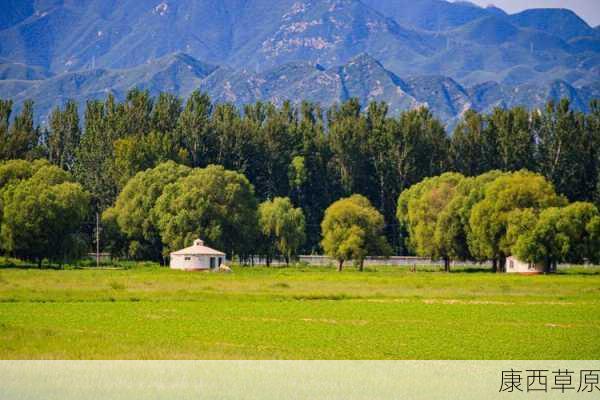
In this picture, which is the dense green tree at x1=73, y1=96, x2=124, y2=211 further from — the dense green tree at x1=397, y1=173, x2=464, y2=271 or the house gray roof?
the dense green tree at x1=397, y1=173, x2=464, y2=271

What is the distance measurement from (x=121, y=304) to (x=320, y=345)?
20.9m

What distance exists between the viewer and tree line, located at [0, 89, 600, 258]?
402 ft

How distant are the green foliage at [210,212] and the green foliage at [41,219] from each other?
8.73 m

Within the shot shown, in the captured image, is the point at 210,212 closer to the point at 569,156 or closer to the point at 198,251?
the point at 198,251

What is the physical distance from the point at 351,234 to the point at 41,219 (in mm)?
30974

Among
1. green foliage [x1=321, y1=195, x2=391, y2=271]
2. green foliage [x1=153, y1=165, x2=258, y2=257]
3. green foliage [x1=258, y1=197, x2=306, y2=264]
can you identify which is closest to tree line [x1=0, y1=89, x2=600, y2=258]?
green foliage [x1=258, y1=197, x2=306, y2=264]

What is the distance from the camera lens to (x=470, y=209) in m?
106

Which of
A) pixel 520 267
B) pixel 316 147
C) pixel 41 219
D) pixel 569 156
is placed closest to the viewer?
pixel 520 267

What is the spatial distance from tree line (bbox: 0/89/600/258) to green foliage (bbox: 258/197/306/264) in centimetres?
882

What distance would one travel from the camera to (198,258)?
100438 mm

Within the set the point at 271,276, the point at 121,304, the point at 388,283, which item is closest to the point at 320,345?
the point at 121,304

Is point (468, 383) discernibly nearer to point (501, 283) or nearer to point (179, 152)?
point (501, 283)

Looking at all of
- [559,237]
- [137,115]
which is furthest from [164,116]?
[559,237]

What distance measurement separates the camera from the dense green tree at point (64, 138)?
431 ft
